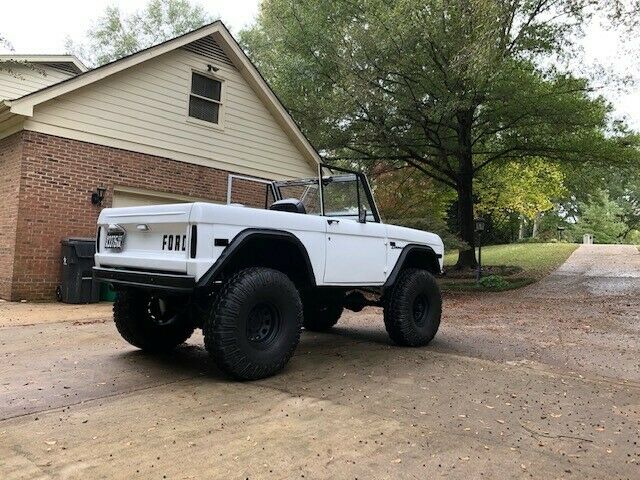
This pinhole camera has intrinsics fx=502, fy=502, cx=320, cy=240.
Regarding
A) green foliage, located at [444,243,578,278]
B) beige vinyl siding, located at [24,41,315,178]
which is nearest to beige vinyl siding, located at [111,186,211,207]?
beige vinyl siding, located at [24,41,315,178]

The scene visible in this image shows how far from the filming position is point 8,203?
8.82 m

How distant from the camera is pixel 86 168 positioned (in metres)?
9.41

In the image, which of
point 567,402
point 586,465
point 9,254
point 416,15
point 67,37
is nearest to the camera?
point 586,465

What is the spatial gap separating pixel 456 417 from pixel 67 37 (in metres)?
33.0

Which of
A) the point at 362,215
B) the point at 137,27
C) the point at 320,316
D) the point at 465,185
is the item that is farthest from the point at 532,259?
the point at 137,27

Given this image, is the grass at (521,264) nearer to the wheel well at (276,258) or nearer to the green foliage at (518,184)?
the green foliage at (518,184)

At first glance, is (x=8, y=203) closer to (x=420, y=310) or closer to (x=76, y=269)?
(x=76, y=269)

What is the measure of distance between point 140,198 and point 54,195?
1.72 m

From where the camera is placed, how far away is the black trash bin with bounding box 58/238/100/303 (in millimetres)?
8742

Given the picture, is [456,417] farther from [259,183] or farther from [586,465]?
[259,183]

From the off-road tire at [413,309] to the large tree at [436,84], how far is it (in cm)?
558

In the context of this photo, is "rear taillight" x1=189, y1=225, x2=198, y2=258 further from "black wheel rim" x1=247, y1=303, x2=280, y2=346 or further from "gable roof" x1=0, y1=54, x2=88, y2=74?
"gable roof" x1=0, y1=54, x2=88, y2=74

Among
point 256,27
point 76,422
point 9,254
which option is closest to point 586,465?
point 76,422

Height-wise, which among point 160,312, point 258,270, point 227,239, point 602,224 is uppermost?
point 602,224
